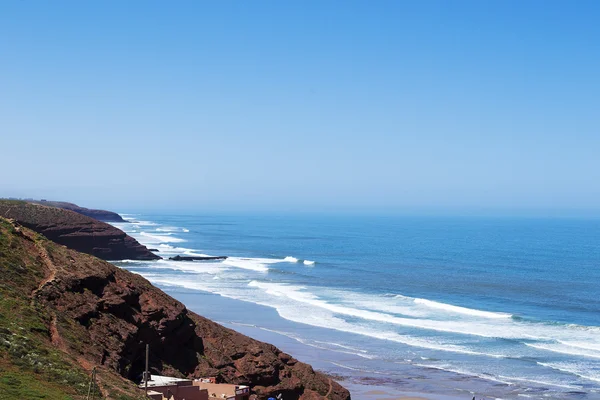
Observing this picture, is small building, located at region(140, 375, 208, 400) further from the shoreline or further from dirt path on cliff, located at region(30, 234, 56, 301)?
the shoreline

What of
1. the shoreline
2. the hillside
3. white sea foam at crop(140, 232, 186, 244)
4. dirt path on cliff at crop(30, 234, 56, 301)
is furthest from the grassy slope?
white sea foam at crop(140, 232, 186, 244)

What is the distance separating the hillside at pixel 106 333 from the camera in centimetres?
1894

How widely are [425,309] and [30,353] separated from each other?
38.7 metres

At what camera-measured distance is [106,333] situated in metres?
23.2

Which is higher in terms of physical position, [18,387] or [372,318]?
[18,387]

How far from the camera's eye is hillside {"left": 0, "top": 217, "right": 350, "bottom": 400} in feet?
62.1

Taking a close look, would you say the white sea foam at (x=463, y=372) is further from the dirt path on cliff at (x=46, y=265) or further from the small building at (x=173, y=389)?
the dirt path on cliff at (x=46, y=265)

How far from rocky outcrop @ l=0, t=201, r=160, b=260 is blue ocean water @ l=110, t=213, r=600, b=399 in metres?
3.59

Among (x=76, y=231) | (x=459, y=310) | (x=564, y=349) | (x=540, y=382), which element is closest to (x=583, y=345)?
(x=564, y=349)

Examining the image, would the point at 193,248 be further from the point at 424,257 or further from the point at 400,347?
the point at 400,347

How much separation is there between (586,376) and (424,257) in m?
61.8

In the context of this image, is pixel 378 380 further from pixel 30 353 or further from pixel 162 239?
pixel 162 239

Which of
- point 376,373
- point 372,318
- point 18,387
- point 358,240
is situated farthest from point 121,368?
point 358,240

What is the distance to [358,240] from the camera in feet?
429
